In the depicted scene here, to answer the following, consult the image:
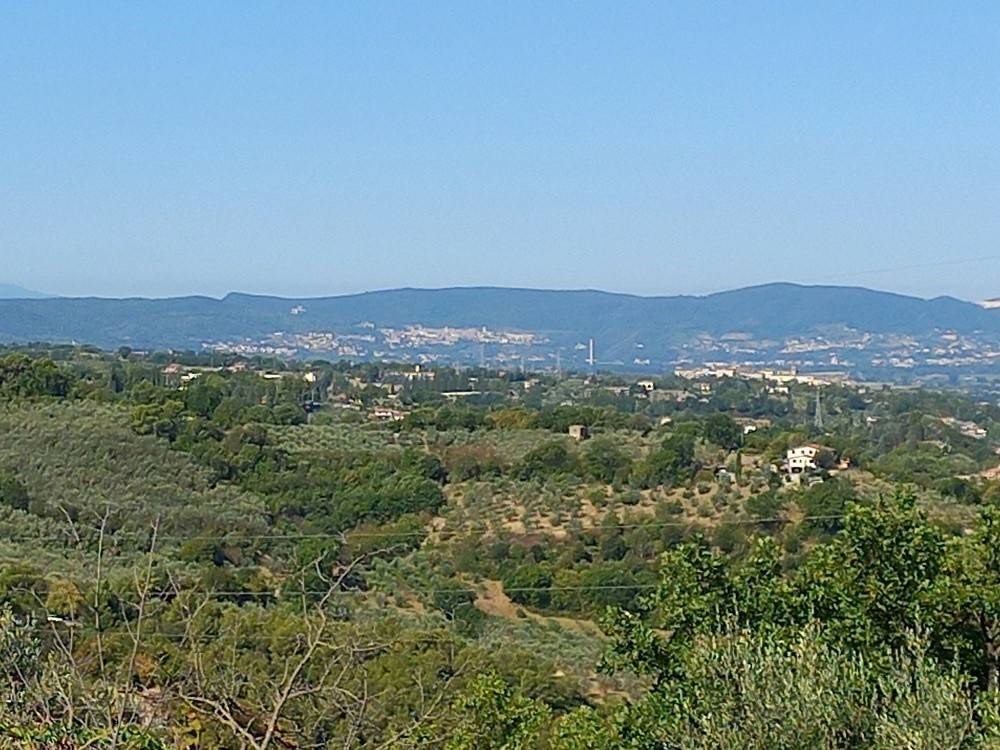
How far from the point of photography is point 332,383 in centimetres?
5091

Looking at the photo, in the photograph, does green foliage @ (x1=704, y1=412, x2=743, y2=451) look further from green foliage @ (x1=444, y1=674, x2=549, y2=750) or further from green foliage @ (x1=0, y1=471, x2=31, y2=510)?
green foliage @ (x1=444, y1=674, x2=549, y2=750)

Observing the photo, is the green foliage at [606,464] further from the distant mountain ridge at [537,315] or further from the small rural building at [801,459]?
the distant mountain ridge at [537,315]

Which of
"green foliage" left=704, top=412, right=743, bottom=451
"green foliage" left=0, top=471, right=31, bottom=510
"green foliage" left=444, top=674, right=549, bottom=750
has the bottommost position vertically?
"green foliage" left=0, top=471, right=31, bottom=510

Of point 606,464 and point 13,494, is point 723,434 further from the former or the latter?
point 13,494

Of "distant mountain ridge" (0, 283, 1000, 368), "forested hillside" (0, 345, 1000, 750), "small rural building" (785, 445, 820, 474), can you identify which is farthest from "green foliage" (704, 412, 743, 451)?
"distant mountain ridge" (0, 283, 1000, 368)

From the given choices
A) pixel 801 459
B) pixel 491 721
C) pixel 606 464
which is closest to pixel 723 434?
pixel 801 459

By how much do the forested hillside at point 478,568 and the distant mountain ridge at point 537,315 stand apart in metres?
59.7

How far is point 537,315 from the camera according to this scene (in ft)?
433

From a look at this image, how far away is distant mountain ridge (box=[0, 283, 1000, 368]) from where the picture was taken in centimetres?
10950

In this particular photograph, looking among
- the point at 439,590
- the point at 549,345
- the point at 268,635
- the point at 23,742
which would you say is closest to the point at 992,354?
the point at 549,345

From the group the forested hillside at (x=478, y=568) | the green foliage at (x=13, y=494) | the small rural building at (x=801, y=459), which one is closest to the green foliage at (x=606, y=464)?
the forested hillside at (x=478, y=568)

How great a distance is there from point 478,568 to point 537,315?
358 ft

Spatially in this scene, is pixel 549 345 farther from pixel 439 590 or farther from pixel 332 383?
pixel 439 590

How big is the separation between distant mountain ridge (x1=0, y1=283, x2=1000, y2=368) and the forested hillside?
5971cm
